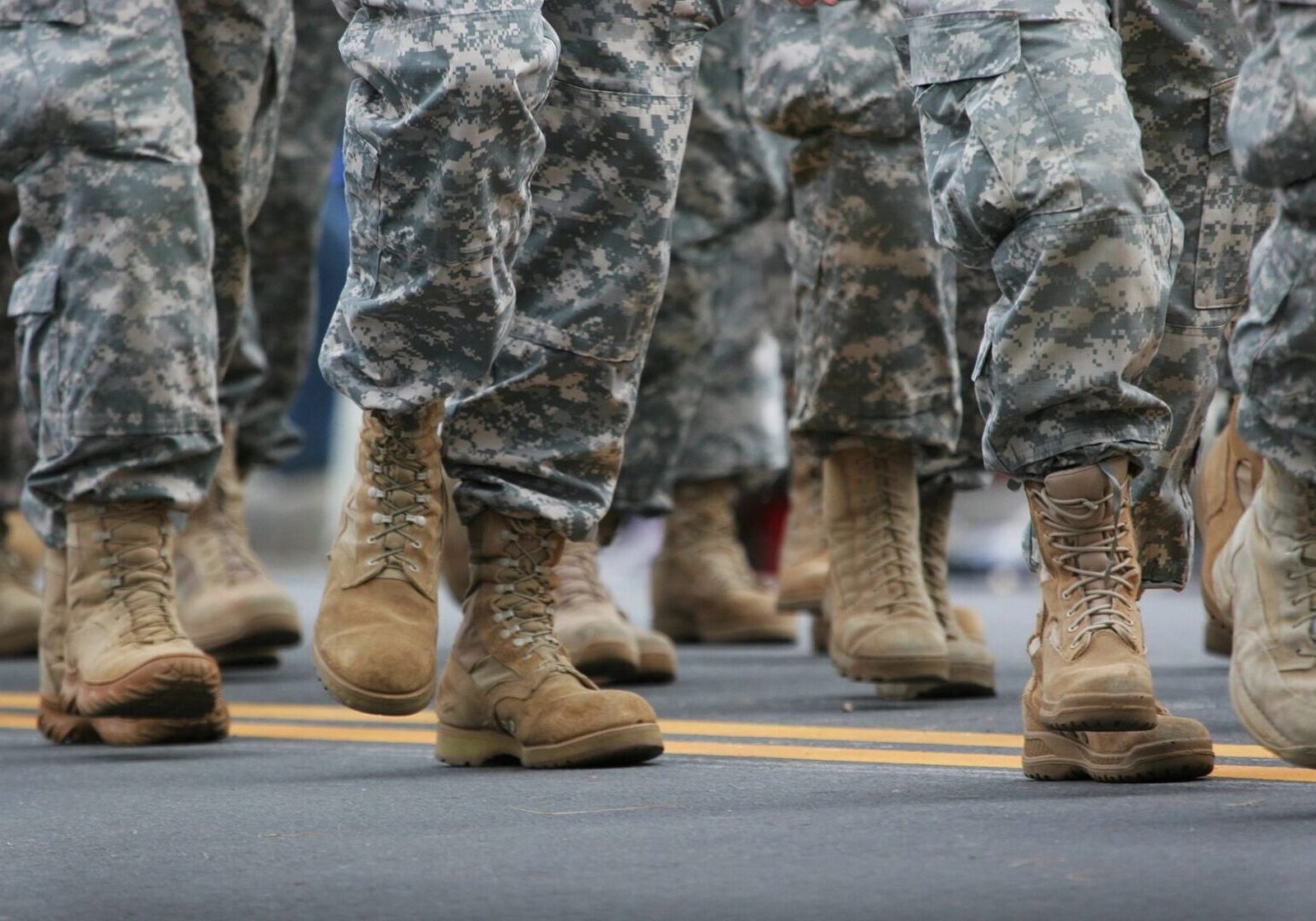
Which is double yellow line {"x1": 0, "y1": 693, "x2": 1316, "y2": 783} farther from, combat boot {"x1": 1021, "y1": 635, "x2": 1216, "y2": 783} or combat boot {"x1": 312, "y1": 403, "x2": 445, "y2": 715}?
combat boot {"x1": 312, "y1": 403, "x2": 445, "y2": 715}

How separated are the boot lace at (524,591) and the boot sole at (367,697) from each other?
0.15m

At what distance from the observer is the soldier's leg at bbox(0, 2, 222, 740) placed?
280cm

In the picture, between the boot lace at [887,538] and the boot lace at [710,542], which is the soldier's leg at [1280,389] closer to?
the boot lace at [887,538]

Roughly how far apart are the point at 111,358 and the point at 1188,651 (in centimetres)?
224

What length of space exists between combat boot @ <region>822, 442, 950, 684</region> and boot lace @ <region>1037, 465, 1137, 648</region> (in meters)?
0.92

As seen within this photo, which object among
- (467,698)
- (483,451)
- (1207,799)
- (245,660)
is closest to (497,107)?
(483,451)

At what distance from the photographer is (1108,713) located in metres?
2.12

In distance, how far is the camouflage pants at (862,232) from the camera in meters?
3.15

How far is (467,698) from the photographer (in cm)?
254

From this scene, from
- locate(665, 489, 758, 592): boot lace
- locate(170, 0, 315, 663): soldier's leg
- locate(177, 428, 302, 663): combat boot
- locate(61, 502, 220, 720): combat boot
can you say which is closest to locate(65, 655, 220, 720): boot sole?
locate(61, 502, 220, 720): combat boot

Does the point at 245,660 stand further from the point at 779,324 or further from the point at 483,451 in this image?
the point at 483,451

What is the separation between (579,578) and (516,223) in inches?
48.8

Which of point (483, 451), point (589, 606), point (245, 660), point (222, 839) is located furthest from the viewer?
point (245, 660)

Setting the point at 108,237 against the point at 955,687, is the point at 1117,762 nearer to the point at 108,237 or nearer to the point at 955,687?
the point at 955,687
